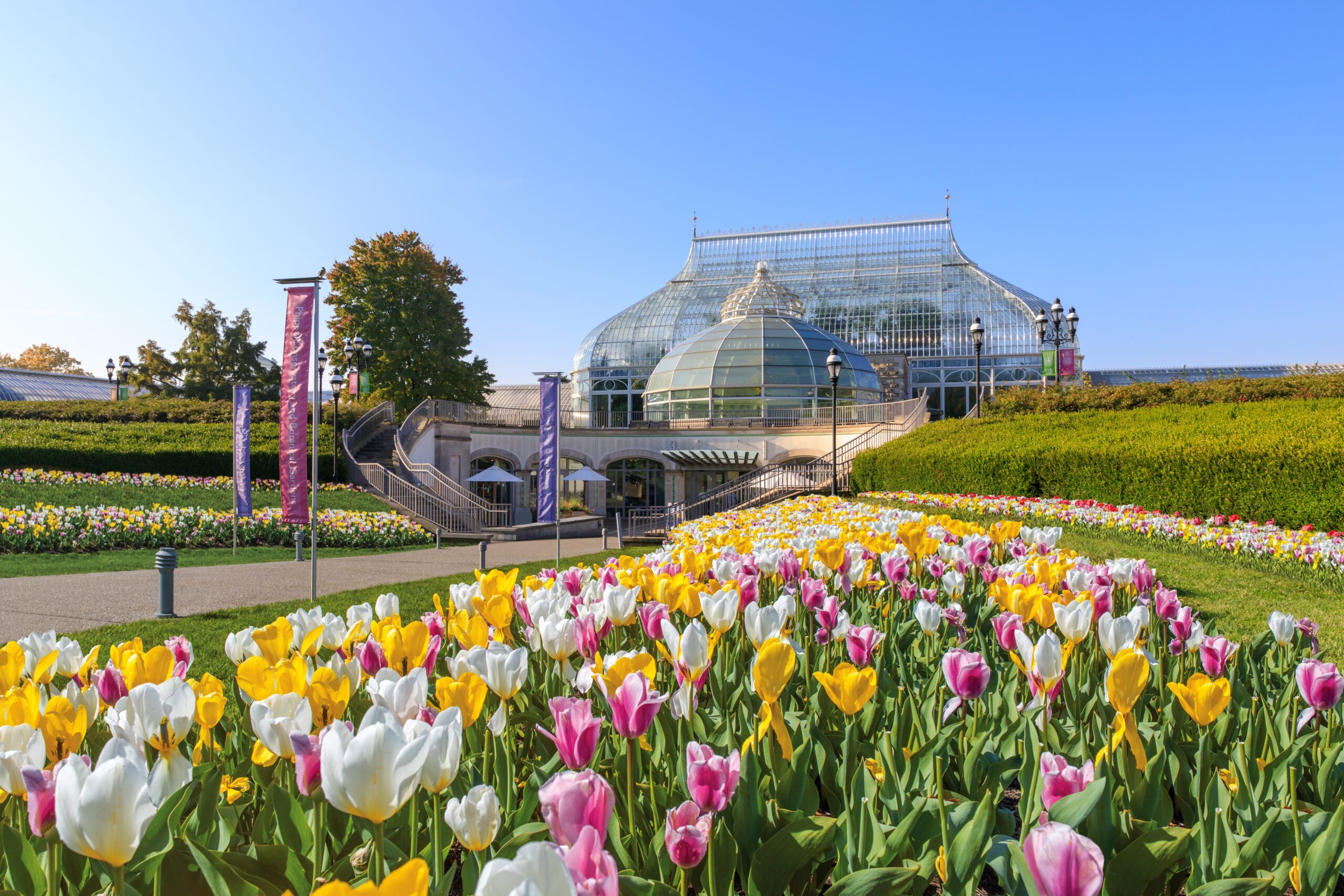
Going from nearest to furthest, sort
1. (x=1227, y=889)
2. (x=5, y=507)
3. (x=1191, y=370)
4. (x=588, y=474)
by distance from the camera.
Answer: (x=1227, y=889) → (x=5, y=507) → (x=588, y=474) → (x=1191, y=370)

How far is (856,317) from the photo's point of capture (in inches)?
1996

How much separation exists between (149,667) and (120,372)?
42687 mm

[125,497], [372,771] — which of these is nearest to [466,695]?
[372,771]

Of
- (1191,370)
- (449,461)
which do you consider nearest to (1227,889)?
(449,461)

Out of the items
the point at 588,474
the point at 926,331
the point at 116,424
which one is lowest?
the point at 588,474

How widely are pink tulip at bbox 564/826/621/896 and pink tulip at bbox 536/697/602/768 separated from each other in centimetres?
52

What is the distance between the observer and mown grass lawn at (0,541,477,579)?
1226 cm

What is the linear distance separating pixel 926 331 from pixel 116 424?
1561 inches

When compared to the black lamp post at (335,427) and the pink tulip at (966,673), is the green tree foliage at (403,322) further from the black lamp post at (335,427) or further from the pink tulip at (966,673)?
the pink tulip at (966,673)

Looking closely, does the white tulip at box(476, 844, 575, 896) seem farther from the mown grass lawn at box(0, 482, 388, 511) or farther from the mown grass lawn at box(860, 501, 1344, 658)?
the mown grass lawn at box(0, 482, 388, 511)

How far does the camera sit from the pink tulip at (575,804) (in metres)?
1.11

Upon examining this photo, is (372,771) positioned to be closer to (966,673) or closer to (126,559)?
(966,673)

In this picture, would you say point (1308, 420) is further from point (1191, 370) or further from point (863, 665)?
point (1191, 370)

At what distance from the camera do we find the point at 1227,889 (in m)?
1.28
